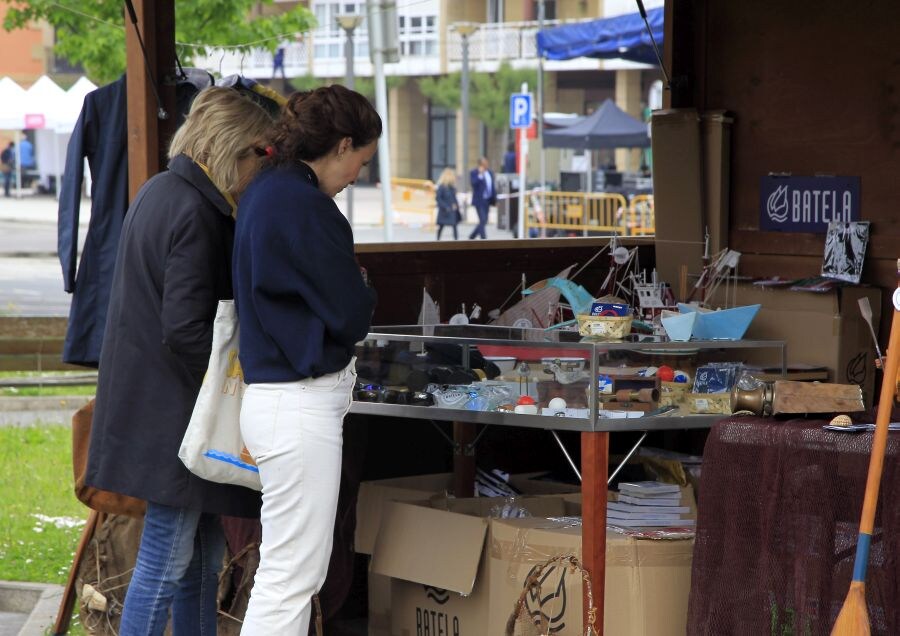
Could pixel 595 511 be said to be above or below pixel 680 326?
below

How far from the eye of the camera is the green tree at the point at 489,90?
37938 millimetres

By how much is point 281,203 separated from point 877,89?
273cm

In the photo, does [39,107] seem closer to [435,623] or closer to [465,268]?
[465,268]

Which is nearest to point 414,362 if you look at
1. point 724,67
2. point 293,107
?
point 293,107

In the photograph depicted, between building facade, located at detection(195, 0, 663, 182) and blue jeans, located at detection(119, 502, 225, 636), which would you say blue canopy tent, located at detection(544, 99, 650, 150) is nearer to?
building facade, located at detection(195, 0, 663, 182)

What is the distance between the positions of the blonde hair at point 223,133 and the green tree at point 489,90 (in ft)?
115

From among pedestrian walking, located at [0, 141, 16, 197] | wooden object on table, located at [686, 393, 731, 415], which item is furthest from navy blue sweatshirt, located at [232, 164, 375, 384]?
pedestrian walking, located at [0, 141, 16, 197]

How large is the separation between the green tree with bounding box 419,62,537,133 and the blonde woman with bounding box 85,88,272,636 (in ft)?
115

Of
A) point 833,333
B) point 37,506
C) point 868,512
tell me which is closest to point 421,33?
point 37,506

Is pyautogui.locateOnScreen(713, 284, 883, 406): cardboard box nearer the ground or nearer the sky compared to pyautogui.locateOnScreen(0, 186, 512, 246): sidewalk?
nearer the sky

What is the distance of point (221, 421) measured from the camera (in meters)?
3.29

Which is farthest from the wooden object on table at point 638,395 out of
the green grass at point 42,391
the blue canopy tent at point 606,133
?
the blue canopy tent at point 606,133

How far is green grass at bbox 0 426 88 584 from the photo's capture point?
5492 millimetres

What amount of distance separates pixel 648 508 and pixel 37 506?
358 centimetres
